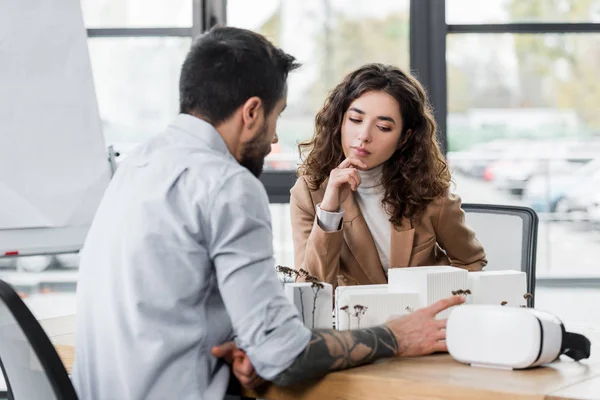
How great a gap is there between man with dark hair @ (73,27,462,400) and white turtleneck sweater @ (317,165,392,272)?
35.1 inches

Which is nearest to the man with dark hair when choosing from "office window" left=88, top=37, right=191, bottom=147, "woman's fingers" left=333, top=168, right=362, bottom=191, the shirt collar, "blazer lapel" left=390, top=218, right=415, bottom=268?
the shirt collar

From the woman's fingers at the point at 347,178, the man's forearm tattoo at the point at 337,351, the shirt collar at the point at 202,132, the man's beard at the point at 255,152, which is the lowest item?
the man's forearm tattoo at the point at 337,351

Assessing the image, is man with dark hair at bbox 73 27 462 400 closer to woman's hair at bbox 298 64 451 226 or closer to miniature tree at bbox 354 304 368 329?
miniature tree at bbox 354 304 368 329

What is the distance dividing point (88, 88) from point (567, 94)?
6.79 ft

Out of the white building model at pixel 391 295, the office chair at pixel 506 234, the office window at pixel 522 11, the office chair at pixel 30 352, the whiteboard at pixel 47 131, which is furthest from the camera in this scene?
the office window at pixel 522 11

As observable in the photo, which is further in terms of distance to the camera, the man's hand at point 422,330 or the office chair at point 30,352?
the man's hand at point 422,330

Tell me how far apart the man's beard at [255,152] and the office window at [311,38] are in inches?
92.1

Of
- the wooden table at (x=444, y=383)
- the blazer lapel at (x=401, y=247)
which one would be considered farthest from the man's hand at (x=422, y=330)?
the blazer lapel at (x=401, y=247)

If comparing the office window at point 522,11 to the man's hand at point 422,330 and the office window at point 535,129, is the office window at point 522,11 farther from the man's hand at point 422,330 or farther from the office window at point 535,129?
the man's hand at point 422,330

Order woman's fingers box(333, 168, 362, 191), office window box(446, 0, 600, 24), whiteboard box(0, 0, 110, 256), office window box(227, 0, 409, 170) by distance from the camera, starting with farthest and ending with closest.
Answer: office window box(227, 0, 409, 170) → office window box(446, 0, 600, 24) → whiteboard box(0, 0, 110, 256) → woman's fingers box(333, 168, 362, 191)

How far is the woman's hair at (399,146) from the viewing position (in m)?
2.47

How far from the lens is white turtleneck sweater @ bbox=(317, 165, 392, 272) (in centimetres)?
247

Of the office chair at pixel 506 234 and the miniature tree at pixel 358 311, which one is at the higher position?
the miniature tree at pixel 358 311

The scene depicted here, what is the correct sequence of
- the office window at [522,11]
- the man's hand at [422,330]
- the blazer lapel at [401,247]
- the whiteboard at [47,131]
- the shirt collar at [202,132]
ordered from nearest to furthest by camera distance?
the shirt collar at [202,132] < the man's hand at [422,330] < the blazer lapel at [401,247] < the whiteboard at [47,131] < the office window at [522,11]
